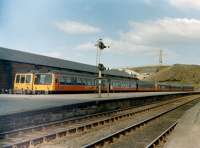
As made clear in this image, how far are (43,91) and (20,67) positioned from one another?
968 centimetres

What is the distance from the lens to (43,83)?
40156mm

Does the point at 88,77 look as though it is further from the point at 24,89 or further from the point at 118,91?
the point at 118,91

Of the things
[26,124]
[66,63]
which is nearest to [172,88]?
[66,63]

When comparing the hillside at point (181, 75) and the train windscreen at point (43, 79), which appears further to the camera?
the hillside at point (181, 75)

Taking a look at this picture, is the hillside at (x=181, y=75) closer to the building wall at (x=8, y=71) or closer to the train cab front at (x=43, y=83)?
the building wall at (x=8, y=71)

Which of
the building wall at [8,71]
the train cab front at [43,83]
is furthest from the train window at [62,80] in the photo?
the building wall at [8,71]

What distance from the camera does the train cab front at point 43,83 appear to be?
38.7m

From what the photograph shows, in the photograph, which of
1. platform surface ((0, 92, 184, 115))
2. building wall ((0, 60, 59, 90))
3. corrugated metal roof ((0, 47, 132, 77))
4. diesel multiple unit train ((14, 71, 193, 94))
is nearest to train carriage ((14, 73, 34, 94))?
diesel multiple unit train ((14, 71, 193, 94))

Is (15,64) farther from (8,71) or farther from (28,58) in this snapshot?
(28,58)

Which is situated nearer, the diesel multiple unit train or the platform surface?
Answer: the platform surface

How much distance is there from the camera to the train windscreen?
38906 millimetres

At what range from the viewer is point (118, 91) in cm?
5947

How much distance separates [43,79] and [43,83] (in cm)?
44

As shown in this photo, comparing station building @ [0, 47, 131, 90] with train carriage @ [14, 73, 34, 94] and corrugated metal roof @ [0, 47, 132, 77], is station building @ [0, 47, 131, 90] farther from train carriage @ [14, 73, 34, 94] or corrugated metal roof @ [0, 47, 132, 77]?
train carriage @ [14, 73, 34, 94]
